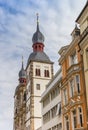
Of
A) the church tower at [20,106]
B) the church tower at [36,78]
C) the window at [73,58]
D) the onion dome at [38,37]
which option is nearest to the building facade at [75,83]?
the window at [73,58]

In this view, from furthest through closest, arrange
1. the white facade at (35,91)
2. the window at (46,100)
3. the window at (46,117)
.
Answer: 1. the white facade at (35,91)
2. the window at (46,100)
3. the window at (46,117)

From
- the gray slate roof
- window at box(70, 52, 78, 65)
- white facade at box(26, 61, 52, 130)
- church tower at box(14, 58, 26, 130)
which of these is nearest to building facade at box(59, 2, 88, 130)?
window at box(70, 52, 78, 65)

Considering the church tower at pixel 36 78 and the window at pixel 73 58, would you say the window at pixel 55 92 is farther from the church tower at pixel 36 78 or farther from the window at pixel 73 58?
the church tower at pixel 36 78

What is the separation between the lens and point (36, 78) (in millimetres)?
86062

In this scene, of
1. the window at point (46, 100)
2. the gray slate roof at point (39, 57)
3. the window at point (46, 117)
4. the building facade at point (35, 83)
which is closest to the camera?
the window at point (46, 117)

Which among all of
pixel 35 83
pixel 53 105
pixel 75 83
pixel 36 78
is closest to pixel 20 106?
pixel 36 78

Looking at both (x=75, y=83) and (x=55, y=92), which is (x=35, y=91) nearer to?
(x=55, y=92)

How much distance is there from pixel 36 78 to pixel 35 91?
164 inches

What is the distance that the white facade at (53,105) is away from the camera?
153 feet

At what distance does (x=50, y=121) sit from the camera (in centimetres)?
5231

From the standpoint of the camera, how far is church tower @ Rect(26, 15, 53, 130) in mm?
80438

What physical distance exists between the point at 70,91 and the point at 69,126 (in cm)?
430

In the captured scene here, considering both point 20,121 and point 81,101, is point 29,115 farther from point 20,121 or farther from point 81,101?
point 81,101

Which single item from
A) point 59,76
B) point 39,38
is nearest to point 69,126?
point 59,76
